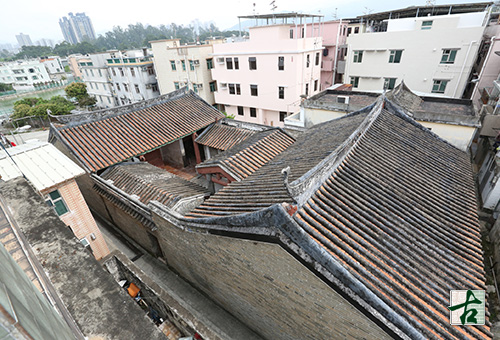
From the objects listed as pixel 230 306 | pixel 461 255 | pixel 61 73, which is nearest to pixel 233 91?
pixel 230 306

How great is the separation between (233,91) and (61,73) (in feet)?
294

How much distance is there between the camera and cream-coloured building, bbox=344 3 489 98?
2500 cm

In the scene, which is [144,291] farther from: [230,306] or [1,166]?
[1,166]

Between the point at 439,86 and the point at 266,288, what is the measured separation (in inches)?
1221

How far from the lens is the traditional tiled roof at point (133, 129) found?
635 inches

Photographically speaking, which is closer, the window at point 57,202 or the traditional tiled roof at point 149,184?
the window at point 57,202

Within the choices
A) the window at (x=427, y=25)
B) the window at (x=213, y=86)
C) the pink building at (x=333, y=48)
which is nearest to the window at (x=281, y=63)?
the pink building at (x=333, y=48)

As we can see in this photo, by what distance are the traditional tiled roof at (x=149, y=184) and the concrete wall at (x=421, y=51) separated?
26.8 meters

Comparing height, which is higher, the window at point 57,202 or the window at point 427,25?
the window at point 427,25

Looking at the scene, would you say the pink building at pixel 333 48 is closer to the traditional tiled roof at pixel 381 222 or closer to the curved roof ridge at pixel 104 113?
the curved roof ridge at pixel 104 113

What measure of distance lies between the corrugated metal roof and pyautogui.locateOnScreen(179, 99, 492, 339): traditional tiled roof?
653 cm

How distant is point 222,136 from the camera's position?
21.0 meters

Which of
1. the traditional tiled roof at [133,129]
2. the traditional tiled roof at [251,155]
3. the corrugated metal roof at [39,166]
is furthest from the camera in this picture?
the traditional tiled roof at [133,129]

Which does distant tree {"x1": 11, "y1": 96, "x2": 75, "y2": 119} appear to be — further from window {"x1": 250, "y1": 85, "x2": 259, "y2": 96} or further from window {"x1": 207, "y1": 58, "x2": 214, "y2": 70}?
window {"x1": 250, "y1": 85, "x2": 259, "y2": 96}
